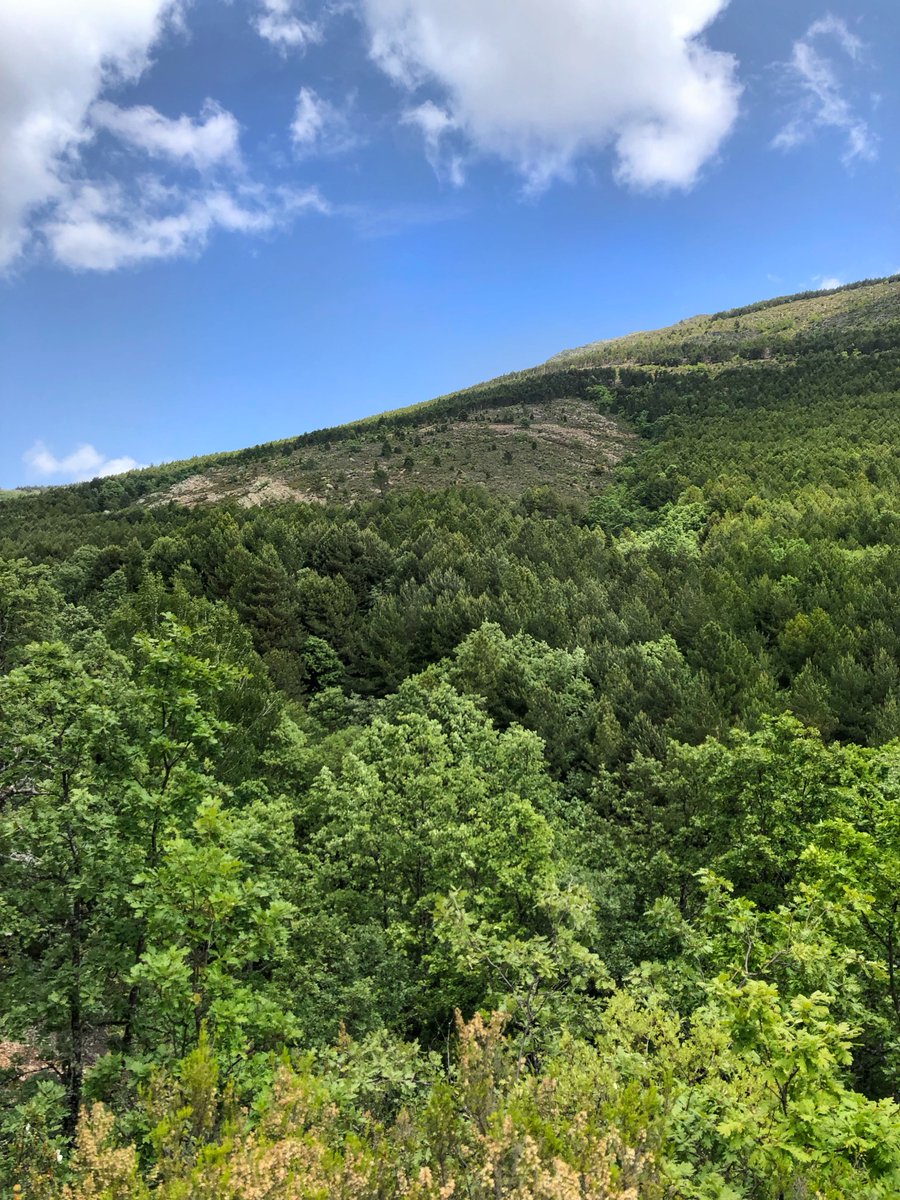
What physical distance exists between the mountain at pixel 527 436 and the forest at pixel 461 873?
877 inches

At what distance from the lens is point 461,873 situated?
41.5 ft

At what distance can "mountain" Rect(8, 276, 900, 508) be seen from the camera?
5759 centimetres

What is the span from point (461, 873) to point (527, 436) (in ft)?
195

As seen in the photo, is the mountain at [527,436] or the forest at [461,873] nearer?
the forest at [461,873]

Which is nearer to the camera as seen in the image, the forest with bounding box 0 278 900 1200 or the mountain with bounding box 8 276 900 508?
the forest with bounding box 0 278 900 1200

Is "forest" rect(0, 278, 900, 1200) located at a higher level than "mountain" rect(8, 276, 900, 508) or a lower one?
lower

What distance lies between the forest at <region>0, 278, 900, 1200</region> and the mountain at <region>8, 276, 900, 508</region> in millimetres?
22287

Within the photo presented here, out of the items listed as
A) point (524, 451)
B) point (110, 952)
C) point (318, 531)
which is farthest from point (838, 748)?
point (524, 451)

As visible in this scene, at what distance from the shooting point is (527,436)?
6694cm

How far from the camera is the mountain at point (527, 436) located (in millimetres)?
57594

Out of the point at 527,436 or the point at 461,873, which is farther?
the point at 527,436

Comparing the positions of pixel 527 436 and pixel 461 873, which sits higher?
pixel 527 436

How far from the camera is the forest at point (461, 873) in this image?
4.00 m

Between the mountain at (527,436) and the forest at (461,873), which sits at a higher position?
the mountain at (527,436)
